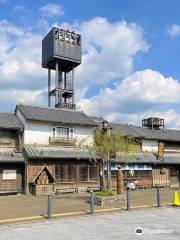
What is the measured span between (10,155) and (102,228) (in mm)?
16634

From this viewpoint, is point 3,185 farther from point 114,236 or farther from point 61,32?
point 61,32

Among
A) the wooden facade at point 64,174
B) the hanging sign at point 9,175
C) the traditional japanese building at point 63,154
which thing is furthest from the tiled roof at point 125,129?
the hanging sign at point 9,175

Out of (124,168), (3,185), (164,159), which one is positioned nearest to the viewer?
(3,185)

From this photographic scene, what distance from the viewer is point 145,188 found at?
3356cm

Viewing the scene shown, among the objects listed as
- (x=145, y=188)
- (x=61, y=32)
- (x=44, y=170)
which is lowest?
(x=145, y=188)

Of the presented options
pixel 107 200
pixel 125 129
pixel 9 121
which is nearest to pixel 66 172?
pixel 9 121

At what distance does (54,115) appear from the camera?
32.0m

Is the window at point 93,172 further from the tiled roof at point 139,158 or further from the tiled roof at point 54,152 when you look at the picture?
the tiled roof at point 139,158

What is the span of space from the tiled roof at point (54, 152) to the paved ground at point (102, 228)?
43.3ft

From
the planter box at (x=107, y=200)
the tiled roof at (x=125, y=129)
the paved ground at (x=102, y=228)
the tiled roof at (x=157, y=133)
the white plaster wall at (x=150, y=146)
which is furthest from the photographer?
the tiled roof at (x=157, y=133)

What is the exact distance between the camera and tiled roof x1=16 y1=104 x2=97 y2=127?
30.2 m

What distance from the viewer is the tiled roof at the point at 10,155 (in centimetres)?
2642

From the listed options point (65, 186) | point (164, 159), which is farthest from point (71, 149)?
point (164, 159)

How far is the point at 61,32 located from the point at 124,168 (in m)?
19.9
